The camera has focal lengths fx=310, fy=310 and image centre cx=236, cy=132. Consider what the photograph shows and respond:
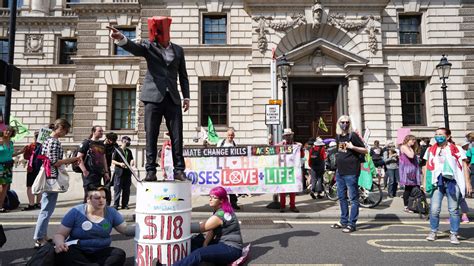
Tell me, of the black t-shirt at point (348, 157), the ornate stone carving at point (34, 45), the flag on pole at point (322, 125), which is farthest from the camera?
the ornate stone carving at point (34, 45)

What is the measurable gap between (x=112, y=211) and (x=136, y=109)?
15.6 metres

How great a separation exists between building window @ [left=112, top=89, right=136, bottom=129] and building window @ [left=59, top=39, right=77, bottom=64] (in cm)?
645

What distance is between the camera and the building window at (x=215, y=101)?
54.5ft

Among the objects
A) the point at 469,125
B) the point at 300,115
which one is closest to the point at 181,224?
the point at 300,115

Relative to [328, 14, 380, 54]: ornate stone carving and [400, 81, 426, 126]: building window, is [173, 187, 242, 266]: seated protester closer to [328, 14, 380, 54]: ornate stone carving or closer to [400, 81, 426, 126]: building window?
[328, 14, 380, 54]: ornate stone carving

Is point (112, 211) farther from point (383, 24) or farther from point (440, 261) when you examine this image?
point (383, 24)

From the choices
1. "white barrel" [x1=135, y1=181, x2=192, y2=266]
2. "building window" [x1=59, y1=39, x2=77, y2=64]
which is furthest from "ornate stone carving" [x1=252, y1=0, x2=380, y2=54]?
"building window" [x1=59, y1=39, x2=77, y2=64]

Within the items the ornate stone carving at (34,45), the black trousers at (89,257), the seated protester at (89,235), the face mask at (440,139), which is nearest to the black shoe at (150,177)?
the seated protester at (89,235)

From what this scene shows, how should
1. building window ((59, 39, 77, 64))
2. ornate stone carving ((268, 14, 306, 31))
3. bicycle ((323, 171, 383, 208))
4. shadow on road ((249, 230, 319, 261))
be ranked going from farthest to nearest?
building window ((59, 39, 77, 64)), ornate stone carving ((268, 14, 306, 31)), bicycle ((323, 171, 383, 208)), shadow on road ((249, 230, 319, 261))

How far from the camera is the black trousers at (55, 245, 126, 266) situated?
11.5 feet

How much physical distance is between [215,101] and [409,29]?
11546mm

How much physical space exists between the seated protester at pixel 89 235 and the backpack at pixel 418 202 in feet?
22.5

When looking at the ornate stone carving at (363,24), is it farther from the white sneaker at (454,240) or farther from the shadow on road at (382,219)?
the white sneaker at (454,240)

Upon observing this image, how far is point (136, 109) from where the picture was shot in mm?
18828
